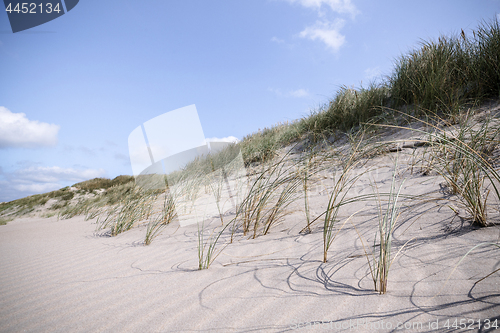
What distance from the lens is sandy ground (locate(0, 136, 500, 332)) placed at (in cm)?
98

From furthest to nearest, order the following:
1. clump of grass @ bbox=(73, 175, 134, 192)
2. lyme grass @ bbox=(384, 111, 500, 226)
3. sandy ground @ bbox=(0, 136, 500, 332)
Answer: clump of grass @ bbox=(73, 175, 134, 192), lyme grass @ bbox=(384, 111, 500, 226), sandy ground @ bbox=(0, 136, 500, 332)

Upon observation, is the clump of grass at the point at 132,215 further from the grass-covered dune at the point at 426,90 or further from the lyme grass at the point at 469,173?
the lyme grass at the point at 469,173

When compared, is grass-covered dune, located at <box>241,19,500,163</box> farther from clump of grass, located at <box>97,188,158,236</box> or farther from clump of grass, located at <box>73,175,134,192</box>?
clump of grass, located at <box>73,175,134,192</box>

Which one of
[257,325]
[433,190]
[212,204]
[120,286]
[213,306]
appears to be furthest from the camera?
[212,204]

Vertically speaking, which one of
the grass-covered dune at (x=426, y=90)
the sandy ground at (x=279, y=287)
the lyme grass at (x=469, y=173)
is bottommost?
the sandy ground at (x=279, y=287)

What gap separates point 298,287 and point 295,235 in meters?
0.79

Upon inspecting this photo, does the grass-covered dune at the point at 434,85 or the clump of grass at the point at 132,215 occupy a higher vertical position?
the grass-covered dune at the point at 434,85

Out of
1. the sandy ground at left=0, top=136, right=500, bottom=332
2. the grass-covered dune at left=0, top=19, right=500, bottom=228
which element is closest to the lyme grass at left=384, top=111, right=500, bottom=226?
the sandy ground at left=0, top=136, right=500, bottom=332

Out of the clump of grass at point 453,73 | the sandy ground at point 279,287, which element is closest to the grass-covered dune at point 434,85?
the clump of grass at point 453,73

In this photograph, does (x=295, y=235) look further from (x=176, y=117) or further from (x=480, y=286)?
(x=176, y=117)

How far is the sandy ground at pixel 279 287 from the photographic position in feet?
3.23

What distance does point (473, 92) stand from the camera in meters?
4.58

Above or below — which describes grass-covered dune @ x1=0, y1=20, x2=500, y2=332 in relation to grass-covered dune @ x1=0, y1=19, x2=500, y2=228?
below

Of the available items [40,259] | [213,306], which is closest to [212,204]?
[40,259]
